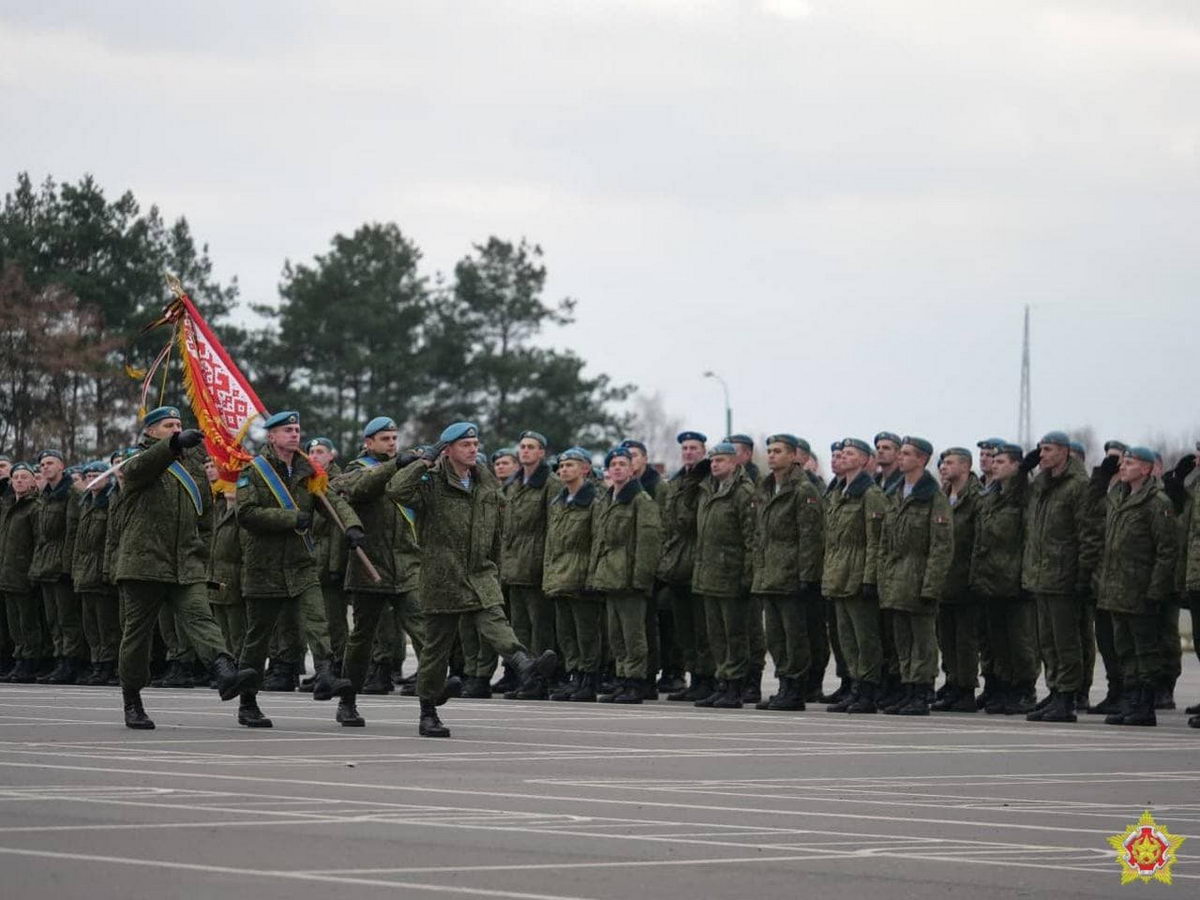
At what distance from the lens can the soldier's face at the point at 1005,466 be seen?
66.4ft

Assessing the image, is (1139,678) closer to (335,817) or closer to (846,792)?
(846,792)

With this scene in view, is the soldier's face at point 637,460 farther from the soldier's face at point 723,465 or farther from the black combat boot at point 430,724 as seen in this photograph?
the black combat boot at point 430,724

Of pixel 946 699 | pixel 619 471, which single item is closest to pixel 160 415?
pixel 619 471

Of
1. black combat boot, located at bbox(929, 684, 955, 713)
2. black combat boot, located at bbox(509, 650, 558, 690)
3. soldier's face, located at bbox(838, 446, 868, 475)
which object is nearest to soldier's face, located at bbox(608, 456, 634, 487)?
soldier's face, located at bbox(838, 446, 868, 475)

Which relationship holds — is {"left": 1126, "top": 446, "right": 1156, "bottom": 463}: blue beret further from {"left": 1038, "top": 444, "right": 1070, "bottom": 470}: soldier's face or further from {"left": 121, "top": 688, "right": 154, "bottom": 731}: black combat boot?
{"left": 121, "top": 688, "right": 154, "bottom": 731}: black combat boot

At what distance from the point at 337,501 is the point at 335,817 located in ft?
21.1

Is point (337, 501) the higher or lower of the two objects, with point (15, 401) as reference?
lower

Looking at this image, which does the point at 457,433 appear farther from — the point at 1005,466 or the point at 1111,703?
the point at 1111,703

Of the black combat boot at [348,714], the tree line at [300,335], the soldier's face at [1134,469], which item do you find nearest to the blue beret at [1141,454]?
the soldier's face at [1134,469]

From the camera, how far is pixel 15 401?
206 feet

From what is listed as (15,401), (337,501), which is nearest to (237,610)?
(337,501)

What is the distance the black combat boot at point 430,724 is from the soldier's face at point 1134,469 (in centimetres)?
657

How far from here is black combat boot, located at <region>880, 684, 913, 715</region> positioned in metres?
19.8

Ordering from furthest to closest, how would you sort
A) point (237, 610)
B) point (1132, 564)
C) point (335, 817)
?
point (237, 610)
point (1132, 564)
point (335, 817)
